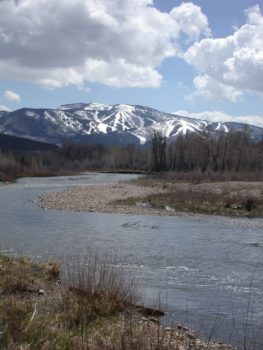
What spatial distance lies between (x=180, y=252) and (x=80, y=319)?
45.3ft

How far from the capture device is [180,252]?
2303 cm

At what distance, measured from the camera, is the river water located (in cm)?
1284

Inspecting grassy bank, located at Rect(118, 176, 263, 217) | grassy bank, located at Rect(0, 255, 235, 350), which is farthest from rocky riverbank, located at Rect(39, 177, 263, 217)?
grassy bank, located at Rect(0, 255, 235, 350)

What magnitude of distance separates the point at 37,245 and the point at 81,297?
14.0 meters

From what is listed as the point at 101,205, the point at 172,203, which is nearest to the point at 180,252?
the point at 172,203

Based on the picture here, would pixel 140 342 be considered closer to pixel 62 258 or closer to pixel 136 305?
pixel 136 305

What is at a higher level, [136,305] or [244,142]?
[244,142]

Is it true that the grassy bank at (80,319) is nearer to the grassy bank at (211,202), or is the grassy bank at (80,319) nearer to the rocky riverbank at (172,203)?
the rocky riverbank at (172,203)

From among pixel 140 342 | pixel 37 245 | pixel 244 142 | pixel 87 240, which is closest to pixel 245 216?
pixel 87 240

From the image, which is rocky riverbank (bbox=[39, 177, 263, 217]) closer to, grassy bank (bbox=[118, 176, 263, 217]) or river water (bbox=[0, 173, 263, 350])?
grassy bank (bbox=[118, 176, 263, 217])

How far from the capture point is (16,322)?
840cm

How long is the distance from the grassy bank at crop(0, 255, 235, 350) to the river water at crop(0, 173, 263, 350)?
52.4 inches

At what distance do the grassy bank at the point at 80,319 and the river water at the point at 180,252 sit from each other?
133 centimetres

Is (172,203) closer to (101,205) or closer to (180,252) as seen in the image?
(101,205)
